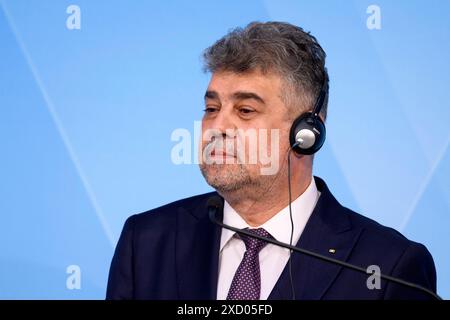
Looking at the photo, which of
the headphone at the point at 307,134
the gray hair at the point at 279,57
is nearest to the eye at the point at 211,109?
the gray hair at the point at 279,57

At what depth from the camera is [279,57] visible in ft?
7.72

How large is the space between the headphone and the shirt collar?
19 cm

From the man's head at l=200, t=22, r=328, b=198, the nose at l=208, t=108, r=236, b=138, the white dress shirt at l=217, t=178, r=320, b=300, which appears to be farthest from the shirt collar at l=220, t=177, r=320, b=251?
the nose at l=208, t=108, r=236, b=138

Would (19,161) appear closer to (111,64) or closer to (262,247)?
(111,64)

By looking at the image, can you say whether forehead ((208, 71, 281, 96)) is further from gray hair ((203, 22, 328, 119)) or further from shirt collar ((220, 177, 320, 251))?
shirt collar ((220, 177, 320, 251))

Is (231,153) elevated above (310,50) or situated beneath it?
situated beneath

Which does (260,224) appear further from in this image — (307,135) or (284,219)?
(307,135)

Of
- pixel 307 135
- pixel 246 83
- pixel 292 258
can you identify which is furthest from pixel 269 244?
pixel 246 83

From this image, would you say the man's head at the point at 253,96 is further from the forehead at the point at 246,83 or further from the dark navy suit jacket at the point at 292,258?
the dark navy suit jacket at the point at 292,258

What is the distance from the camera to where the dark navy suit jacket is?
7.24ft

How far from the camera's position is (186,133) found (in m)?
2.77

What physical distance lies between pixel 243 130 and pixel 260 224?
0.29 meters
